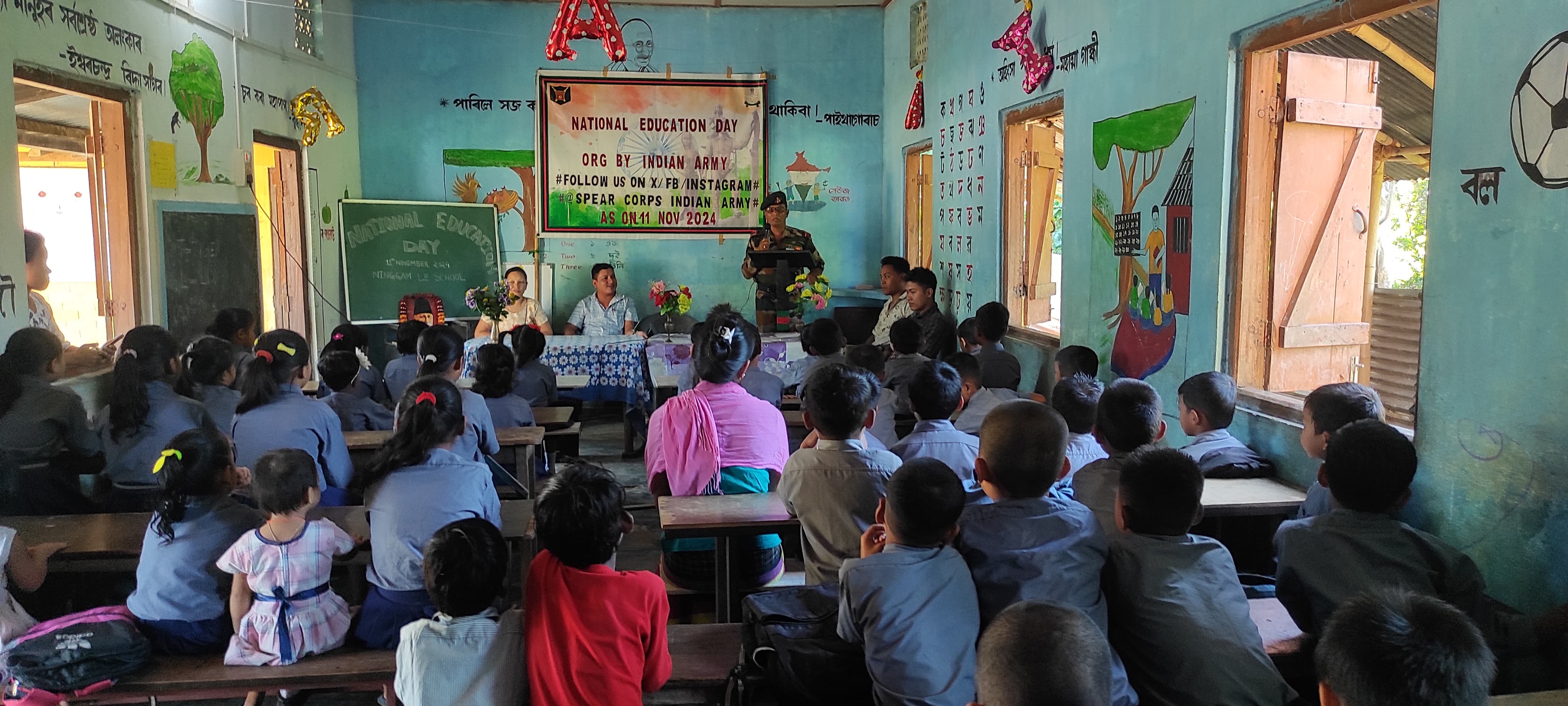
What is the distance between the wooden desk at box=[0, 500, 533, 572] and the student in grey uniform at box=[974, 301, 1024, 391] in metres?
2.70

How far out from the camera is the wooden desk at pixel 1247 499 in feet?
9.80

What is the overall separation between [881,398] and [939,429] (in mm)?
1491

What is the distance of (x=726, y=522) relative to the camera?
273 cm

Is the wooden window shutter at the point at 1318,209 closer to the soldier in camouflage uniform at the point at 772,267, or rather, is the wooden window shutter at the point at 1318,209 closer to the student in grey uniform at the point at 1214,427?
the student in grey uniform at the point at 1214,427

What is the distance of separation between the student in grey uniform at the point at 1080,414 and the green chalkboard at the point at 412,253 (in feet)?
20.5

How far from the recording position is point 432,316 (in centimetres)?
820

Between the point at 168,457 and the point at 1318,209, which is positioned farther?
the point at 1318,209

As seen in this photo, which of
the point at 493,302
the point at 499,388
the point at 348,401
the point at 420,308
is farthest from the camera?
the point at 420,308

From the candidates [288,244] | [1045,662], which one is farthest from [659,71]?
[1045,662]

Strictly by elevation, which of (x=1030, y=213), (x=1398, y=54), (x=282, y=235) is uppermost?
(x=1398, y=54)

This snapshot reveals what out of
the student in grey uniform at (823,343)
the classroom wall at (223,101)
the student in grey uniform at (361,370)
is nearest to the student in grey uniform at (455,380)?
the student in grey uniform at (361,370)

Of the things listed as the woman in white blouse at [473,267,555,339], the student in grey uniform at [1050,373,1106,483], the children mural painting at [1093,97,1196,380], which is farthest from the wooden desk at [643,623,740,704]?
the woman in white blouse at [473,267,555,339]

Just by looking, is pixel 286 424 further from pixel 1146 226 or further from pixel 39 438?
pixel 1146 226

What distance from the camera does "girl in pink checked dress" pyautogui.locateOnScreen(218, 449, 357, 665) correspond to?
7.58 ft
